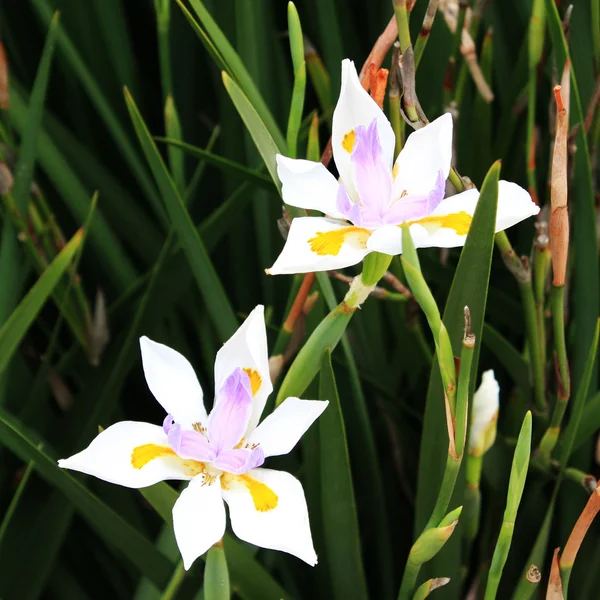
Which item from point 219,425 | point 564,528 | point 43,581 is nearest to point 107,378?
point 43,581

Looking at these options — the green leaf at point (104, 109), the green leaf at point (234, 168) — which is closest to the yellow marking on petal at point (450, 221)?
the green leaf at point (234, 168)

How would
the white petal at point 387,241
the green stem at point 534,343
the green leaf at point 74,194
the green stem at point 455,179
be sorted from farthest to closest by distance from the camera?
1. the green leaf at point 74,194
2. the green stem at point 534,343
3. the green stem at point 455,179
4. the white petal at point 387,241

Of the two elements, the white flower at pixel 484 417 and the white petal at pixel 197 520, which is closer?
the white petal at pixel 197 520

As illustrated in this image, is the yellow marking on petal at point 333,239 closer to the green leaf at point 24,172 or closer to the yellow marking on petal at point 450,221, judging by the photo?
the yellow marking on petal at point 450,221

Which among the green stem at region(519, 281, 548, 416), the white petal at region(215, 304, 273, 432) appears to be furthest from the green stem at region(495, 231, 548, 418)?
the white petal at region(215, 304, 273, 432)

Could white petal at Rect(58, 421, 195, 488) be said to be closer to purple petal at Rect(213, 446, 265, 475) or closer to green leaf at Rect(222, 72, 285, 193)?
purple petal at Rect(213, 446, 265, 475)

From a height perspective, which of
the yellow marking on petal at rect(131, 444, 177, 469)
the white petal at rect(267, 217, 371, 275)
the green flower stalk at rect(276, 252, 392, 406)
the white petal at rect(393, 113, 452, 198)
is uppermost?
the white petal at rect(393, 113, 452, 198)
